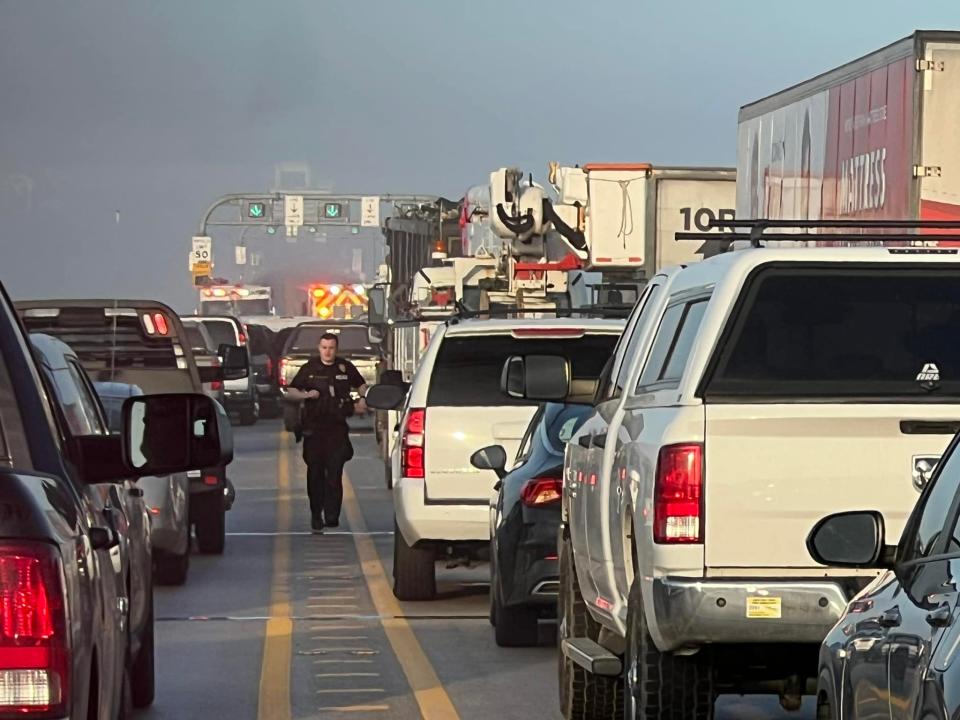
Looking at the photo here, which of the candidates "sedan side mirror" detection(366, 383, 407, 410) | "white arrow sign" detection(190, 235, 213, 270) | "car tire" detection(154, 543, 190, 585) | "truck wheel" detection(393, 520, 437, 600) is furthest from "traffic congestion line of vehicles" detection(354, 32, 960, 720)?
"white arrow sign" detection(190, 235, 213, 270)

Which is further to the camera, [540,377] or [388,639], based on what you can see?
[388,639]

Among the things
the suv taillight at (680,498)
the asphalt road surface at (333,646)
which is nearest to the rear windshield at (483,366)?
the asphalt road surface at (333,646)

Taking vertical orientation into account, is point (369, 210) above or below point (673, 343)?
below

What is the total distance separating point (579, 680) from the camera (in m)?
9.98

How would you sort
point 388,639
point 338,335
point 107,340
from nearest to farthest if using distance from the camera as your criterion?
point 388,639 → point 107,340 → point 338,335

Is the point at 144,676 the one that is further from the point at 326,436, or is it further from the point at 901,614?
the point at 326,436

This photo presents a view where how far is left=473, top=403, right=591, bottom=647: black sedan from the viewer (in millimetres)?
12695

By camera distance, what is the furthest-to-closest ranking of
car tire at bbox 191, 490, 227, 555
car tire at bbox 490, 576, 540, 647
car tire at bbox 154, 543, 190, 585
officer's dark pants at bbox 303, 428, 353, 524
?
officer's dark pants at bbox 303, 428, 353, 524 < car tire at bbox 191, 490, 227, 555 < car tire at bbox 154, 543, 190, 585 < car tire at bbox 490, 576, 540, 647

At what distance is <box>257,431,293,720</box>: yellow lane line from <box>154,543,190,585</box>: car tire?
66 centimetres

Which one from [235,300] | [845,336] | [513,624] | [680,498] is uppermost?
[845,336]

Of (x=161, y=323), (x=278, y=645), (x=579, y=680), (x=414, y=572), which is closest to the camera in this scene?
(x=579, y=680)

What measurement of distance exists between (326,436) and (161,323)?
9.29ft

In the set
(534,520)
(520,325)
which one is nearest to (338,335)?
(520,325)

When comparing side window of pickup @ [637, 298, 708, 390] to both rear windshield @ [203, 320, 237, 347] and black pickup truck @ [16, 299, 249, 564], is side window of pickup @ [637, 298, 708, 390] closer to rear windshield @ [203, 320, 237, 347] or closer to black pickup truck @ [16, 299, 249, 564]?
black pickup truck @ [16, 299, 249, 564]
